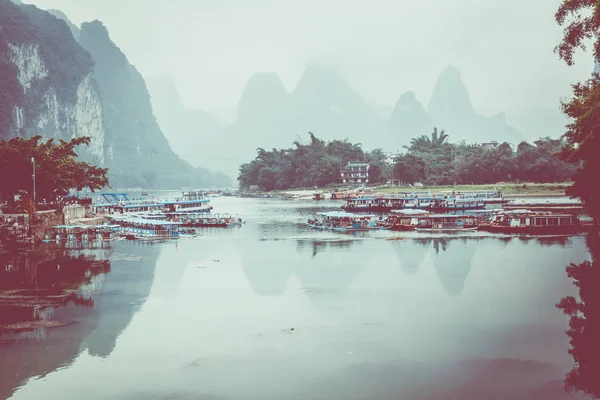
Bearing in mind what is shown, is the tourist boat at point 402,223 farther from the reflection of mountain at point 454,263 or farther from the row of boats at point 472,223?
the reflection of mountain at point 454,263

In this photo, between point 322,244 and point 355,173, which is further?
point 355,173

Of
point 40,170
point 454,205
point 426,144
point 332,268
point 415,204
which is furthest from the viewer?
point 426,144

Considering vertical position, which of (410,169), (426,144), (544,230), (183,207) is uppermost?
(426,144)

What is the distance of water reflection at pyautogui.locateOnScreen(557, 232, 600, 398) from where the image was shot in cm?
1625

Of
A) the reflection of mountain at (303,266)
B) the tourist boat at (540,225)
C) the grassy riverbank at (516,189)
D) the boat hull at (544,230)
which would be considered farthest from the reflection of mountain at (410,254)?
the grassy riverbank at (516,189)

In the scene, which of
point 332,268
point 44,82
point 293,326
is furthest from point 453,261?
point 44,82

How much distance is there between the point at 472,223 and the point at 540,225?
7.07m

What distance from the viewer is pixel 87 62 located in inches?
7101

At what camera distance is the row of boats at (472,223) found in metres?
46.6

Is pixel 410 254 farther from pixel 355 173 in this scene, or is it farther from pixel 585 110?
pixel 355 173

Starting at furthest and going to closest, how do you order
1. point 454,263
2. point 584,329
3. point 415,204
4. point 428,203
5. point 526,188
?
point 526,188, point 428,203, point 415,204, point 454,263, point 584,329

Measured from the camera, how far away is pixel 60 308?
24.1 metres

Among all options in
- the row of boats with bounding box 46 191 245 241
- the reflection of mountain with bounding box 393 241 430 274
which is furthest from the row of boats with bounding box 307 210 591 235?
the row of boats with bounding box 46 191 245 241

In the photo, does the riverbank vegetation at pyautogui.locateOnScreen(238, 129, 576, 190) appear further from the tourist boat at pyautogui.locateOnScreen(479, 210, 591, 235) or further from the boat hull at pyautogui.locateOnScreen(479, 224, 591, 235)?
the boat hull at pyautogui.locateOnScreen(479, 224, 591, 235)
